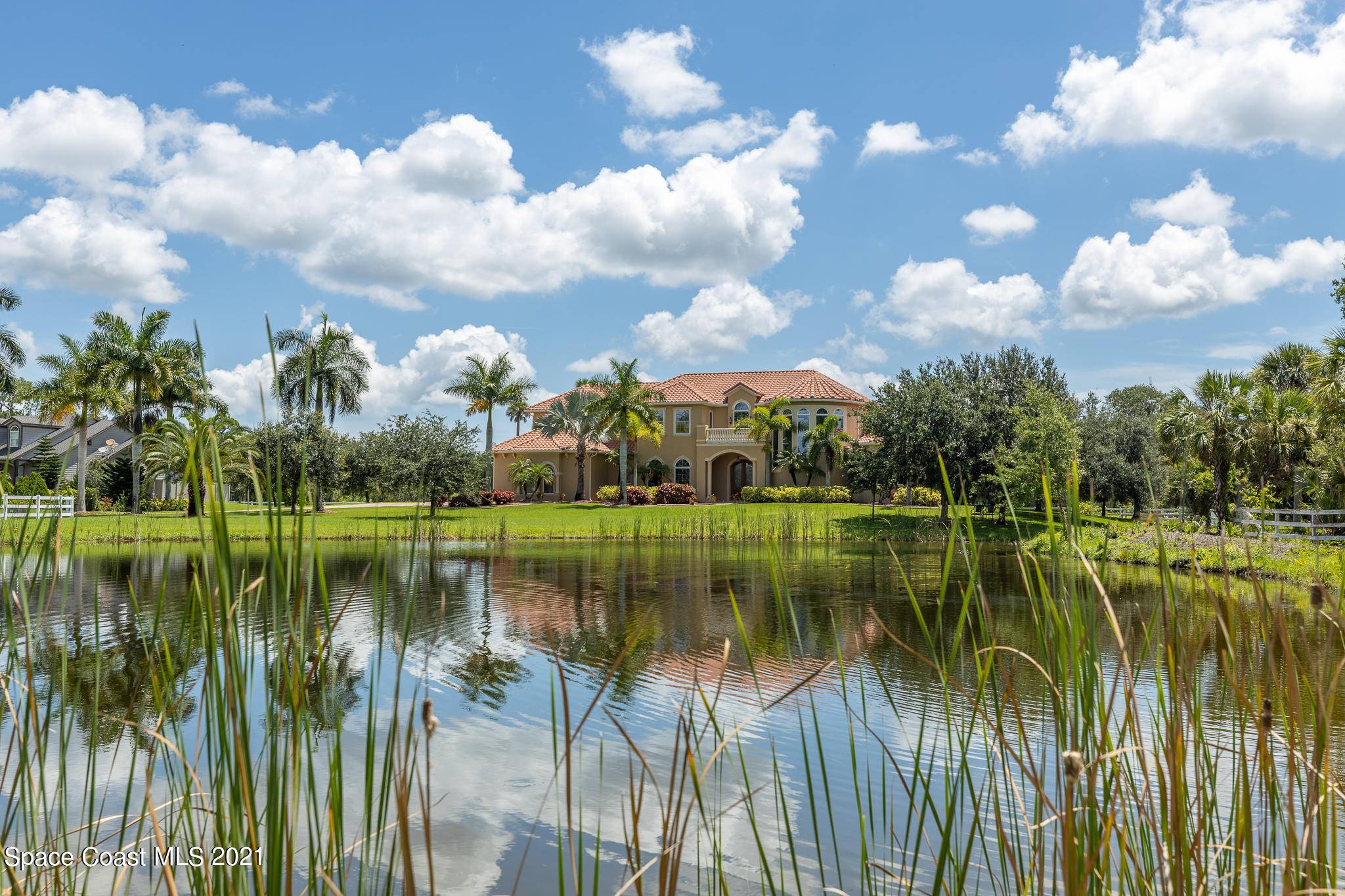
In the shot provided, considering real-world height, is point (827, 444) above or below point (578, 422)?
below

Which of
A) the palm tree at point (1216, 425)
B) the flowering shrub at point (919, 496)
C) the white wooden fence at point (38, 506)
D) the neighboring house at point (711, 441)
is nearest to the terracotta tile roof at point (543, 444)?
the neighboring house at point (711, 441)

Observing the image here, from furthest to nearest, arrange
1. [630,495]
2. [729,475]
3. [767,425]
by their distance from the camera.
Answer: [729,475] → [767,425] → [630,495]

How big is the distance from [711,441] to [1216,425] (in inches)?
816

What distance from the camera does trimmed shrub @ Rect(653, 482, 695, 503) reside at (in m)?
37.3

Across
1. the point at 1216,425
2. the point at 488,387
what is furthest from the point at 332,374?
the point at 1216,425

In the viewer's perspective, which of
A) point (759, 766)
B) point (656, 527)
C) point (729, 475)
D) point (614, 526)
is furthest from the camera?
point (729, 475)

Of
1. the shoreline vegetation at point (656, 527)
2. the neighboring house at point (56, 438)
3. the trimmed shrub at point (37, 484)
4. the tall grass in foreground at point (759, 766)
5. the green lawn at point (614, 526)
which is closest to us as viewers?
the tall grass in foreground at point (759, 766)

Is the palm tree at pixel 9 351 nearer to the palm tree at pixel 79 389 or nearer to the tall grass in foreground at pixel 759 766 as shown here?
the palm tree at pixel 79 389

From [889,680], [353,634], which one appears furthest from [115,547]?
[889,680]

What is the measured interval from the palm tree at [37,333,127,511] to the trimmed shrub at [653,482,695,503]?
20.0 meters

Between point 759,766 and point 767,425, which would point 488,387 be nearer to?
point 767,425

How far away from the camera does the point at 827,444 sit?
3719 centimetres

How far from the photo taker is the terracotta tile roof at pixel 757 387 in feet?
133

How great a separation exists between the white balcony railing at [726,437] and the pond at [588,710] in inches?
913
